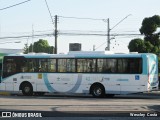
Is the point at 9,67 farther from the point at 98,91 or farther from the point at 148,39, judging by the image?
the point at 148,39

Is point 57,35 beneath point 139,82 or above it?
above

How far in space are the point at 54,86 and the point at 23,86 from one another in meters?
2.30

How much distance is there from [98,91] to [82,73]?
160 centimetres

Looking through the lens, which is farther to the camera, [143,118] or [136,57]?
[136,57]

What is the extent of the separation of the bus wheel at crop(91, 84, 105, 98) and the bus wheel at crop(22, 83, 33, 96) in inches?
176

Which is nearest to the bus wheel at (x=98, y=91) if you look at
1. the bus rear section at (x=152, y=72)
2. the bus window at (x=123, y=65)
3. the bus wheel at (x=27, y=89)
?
the bus window at (x=123, y=65)

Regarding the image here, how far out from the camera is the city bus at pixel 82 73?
1073 inches

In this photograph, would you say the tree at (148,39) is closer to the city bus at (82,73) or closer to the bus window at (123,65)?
the city bus at (82,73)

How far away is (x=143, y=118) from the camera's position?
1470cm

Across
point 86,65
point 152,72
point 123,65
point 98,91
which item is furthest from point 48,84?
point 152,72

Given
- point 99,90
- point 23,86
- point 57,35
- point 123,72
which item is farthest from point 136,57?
point 57,35

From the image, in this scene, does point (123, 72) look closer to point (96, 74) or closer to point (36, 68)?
point (96, 74)

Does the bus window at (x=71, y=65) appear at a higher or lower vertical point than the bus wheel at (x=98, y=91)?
higher

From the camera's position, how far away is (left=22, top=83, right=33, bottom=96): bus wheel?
29766mm
